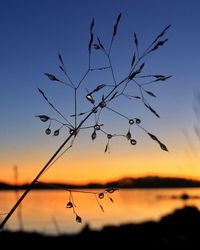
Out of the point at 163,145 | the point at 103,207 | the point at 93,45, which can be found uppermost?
the point at 93,45

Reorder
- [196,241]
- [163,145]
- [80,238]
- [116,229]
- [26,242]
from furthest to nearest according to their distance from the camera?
[116,229] → [80,238] → [26,242] → [196,241] → [163,145]

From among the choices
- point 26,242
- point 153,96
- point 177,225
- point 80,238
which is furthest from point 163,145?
point 177,225

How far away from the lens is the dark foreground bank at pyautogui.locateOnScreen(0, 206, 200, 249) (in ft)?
57.4

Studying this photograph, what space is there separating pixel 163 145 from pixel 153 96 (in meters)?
0.23

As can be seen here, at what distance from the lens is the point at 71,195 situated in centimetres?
193

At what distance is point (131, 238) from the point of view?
22094 mm

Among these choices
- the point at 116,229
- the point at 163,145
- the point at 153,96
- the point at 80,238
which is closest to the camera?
the point at 163,145

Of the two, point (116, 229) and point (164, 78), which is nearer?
point (164, 78)

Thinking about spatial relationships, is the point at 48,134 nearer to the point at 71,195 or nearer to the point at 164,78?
the point at 71,195

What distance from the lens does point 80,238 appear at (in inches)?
925

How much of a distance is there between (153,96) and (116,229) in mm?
24968

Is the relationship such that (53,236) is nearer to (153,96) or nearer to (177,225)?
(177,225)

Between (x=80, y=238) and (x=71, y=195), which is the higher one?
(x=71, y=195)

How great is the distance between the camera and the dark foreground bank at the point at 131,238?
57.4 feet
